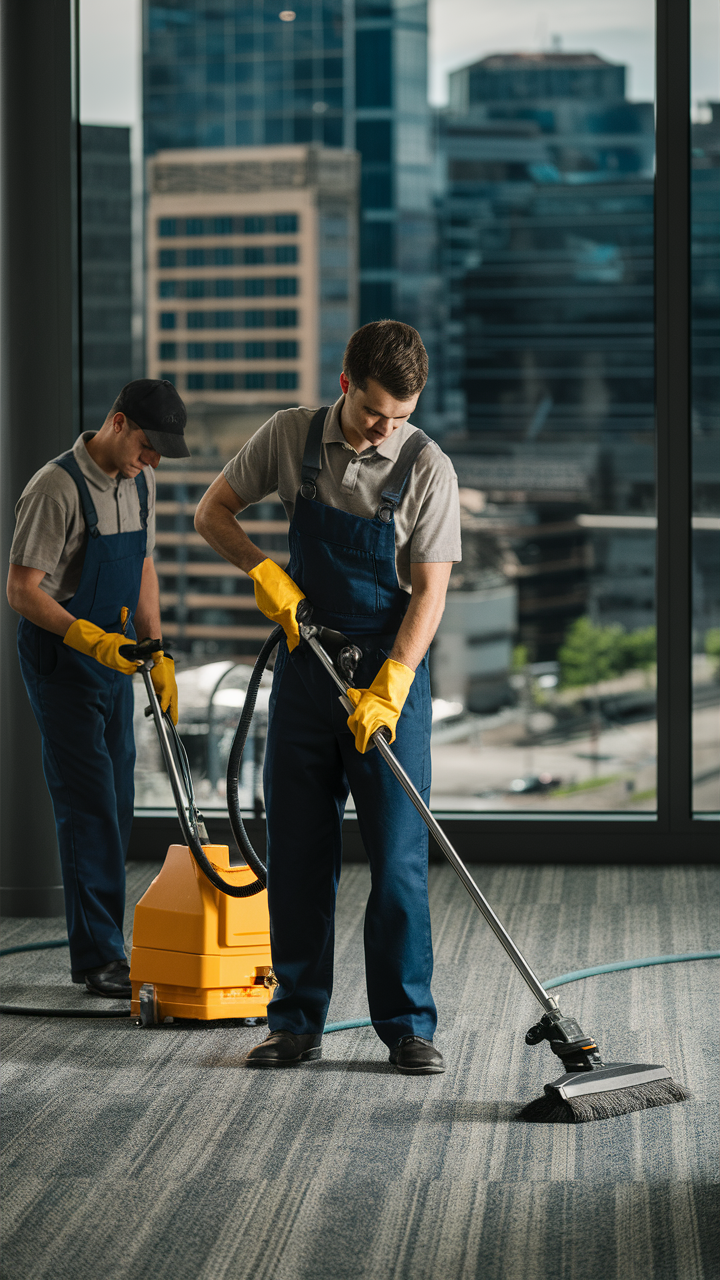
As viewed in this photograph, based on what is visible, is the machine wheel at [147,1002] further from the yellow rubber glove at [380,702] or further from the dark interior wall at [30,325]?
the dark interior wall at [30,325]

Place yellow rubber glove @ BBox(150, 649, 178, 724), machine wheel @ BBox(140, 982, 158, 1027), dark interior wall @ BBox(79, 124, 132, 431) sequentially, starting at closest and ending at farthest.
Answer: machine wheel @ BBox(140, 982, 158, 1027) < yellow rubber glove @ BBox(150, 649, 178, 724) < dark interior wall @ BBox(79, 124, 132, 431)

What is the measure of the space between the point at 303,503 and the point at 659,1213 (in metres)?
1.25

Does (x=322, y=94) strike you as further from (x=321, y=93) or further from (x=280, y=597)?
(x=280, y=597)

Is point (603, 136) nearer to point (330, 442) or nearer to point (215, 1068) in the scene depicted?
point (330, 442)

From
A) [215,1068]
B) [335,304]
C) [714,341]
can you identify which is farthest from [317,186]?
[215,1068]

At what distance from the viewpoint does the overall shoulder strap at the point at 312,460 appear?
231cm

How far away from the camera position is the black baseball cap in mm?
2623

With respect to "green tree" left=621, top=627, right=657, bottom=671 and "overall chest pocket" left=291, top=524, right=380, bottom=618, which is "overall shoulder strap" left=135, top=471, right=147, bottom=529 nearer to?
"overall chest pocket" left=291, top=524, right=380, bottom=618

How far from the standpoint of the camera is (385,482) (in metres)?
2.29

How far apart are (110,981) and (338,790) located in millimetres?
742

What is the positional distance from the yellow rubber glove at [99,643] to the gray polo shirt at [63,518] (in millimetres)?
131

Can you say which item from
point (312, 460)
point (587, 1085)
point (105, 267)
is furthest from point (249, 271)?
point (587, 1085)

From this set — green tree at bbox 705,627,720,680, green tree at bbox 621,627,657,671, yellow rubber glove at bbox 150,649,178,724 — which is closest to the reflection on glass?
green tree at bbox 705,627,720,680

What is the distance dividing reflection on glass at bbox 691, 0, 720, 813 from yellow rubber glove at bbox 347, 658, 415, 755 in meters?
1.78
